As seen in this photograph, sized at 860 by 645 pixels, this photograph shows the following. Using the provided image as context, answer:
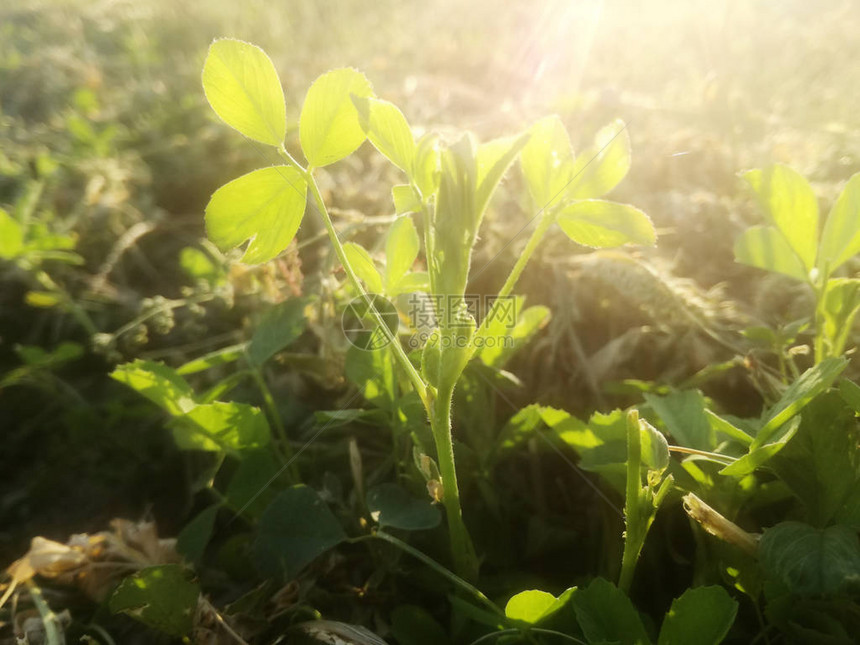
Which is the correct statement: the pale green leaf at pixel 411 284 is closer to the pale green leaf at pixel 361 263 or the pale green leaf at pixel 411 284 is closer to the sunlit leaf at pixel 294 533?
the pale green leaf at pixel 361 263

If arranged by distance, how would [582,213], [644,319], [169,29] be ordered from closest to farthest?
1. [582,213]
2. [644,319]
3. [169,29]

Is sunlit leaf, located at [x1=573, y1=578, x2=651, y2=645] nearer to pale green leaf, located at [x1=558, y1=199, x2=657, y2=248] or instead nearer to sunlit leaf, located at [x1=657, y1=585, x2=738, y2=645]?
sunlit leaf, located at [x1=657, y1=585, x2=738, y2=645]

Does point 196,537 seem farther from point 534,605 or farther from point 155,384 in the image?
point 534,605

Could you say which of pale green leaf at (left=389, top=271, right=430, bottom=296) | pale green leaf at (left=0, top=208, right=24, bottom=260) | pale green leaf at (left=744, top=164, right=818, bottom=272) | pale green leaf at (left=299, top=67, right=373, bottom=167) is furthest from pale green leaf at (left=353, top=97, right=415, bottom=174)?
pale green leaf at (left=0, top=208, right=24, bottom=260)

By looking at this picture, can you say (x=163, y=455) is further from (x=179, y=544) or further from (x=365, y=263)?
(x=365, y=263)

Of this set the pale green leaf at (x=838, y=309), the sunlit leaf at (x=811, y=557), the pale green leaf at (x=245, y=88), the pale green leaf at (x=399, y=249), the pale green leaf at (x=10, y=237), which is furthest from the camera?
the pale green leaf at (x=10, y=237)

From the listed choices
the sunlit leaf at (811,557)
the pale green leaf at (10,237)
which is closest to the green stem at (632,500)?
the sunlit leaf at (811,557)

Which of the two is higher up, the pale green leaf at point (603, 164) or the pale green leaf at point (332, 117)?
the pale green leaf at point (332, 117)

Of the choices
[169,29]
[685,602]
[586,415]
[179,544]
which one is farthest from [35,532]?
[169,29]
